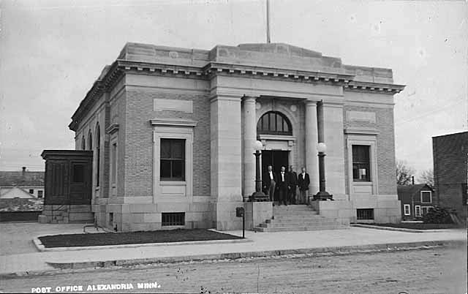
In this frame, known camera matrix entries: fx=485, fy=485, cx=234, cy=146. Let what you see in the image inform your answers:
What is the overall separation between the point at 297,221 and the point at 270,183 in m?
2.37

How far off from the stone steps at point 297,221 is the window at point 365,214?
4.30 metres

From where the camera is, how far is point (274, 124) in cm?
2378

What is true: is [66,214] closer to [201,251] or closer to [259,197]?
[259,197]

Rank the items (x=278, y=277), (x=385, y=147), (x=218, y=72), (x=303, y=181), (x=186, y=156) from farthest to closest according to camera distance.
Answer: (x=385, y=147) → (x=303, y=181) → (x=186, y=156) → (x=218, y=72) → (x=278, y=277)

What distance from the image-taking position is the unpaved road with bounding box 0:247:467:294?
8.30 m

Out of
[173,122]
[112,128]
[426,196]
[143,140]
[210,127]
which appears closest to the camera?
[143,140]

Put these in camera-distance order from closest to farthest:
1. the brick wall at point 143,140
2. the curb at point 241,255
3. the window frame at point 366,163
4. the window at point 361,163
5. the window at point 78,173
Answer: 1. the curb at point 241,255
2. the brick wall at point 143,140
3. the window frame at point 366,163
4. the window at point 361,163
5. the window at point 78,173

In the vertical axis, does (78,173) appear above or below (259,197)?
above

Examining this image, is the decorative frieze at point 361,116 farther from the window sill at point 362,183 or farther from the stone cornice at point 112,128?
the stone cornice at point 112,128

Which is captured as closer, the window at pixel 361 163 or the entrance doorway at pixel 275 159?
the entrance doorway at pixel 275 159

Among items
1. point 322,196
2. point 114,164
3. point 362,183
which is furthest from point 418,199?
point 114,164

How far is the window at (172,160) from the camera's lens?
72.2ft

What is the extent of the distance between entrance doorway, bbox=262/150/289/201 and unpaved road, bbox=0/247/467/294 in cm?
1154

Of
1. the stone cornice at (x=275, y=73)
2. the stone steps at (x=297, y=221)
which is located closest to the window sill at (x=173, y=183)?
the stone steps at (x=297, y=221)
